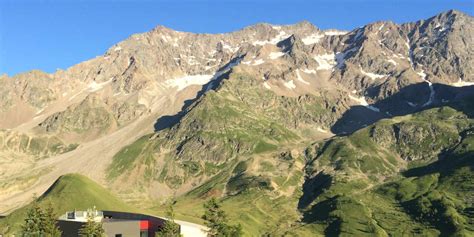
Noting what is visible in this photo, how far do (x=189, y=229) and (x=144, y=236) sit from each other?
80.1ft

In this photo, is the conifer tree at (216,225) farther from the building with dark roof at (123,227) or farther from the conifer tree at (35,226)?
the conifer tree at (35,226)

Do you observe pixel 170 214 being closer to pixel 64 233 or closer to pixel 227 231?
pixel 227 231

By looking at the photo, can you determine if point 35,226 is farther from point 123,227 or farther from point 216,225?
point 216,225

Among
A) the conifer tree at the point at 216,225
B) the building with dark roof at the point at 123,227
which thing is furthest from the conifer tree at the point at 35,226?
the conifer tree at the point at 216,225

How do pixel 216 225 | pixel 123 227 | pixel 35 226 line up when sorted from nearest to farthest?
pixel 35 226 → pixel 216 225 → pixel 123 227

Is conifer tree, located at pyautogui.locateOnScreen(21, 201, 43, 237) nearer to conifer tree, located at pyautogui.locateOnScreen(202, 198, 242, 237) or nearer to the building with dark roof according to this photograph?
the building with dark roof

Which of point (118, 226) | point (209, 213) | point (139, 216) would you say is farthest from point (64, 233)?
point (209, 213)

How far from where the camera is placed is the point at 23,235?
145m

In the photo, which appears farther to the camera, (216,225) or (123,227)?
(123,227)

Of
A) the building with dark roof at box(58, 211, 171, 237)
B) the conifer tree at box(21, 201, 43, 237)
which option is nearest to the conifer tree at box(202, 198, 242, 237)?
the building with dark roof at box(58, 211, 171, 237)

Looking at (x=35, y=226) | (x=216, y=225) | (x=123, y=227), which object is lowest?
(x=216, y=225)

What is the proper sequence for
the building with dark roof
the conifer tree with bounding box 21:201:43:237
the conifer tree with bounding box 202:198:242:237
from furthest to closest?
the building with dark roof < the conifer tree with bounding box 202:198:242:237 < the conifer tree with bounding box 21:201:43:237

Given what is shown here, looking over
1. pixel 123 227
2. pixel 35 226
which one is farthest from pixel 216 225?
pixel 35 226

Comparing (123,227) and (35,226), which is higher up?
(35,226)
